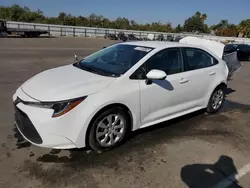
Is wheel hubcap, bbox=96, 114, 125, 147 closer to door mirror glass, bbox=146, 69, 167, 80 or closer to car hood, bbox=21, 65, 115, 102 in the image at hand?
car hood, bbox=21, 65, 115, 102

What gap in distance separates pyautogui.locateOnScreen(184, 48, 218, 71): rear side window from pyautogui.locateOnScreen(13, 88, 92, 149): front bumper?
8.11 ft

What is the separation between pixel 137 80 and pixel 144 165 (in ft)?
4.18

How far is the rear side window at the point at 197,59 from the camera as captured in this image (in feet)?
15.8

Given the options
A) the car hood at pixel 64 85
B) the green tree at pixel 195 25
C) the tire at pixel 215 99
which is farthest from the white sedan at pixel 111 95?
the green tree at pixel 195 25

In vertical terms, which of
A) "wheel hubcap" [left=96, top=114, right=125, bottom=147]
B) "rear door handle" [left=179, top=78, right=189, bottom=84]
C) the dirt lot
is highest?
"rear door handle" [left=179, top=78, right=189, bottom=84]

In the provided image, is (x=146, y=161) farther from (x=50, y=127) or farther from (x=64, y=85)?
(x=64, y=85)

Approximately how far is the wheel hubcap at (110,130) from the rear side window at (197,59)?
5.96ft

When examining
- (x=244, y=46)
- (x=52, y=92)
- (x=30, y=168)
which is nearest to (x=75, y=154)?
(x=30, y=168)

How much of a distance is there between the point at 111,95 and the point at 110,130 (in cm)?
55

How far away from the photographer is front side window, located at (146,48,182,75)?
4.22 m

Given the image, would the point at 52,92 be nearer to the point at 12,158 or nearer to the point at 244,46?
the point at 12,158

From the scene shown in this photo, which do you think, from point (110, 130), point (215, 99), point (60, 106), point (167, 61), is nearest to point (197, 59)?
point (167, 61)

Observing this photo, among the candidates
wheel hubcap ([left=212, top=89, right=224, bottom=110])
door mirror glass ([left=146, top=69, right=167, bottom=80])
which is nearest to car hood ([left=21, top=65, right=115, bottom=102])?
door mirror glass ([left=146, top=69, right=167, bottom=80])

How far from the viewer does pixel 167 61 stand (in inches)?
176
